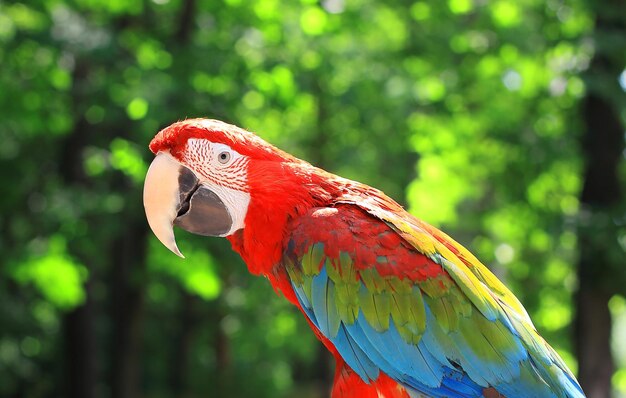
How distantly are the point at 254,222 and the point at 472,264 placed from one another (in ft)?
2.63

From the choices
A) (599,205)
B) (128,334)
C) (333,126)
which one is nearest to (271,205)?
(599,205)

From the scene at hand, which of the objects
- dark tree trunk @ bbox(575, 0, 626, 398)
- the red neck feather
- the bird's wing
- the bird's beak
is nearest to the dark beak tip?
the bird's beak

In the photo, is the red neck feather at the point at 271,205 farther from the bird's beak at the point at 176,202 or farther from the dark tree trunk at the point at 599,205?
the dark tree trunk at the point at 599,205

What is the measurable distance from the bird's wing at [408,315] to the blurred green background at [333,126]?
4.12m

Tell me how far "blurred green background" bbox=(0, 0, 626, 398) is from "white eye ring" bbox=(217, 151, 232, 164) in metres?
3.93

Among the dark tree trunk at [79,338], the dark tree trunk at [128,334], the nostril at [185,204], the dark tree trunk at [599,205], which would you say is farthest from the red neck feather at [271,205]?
the dark tree trunk at [79,338]

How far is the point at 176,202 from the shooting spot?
101 inches

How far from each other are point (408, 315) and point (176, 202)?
0.86 meters

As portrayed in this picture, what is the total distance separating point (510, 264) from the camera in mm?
10062

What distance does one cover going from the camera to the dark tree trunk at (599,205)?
24.3 ft

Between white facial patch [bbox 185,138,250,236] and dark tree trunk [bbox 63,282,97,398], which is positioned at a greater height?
white facial patch [bbox 185,138,250,236]

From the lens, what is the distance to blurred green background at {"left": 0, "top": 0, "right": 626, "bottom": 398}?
7.20 metres

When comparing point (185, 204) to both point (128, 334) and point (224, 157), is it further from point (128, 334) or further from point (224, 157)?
point (128, 334)

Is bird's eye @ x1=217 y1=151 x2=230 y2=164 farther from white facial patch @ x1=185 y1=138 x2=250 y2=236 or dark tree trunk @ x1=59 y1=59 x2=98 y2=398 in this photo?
dark tree trunk @ x1=59 y1=59 x2=98 y2=398
